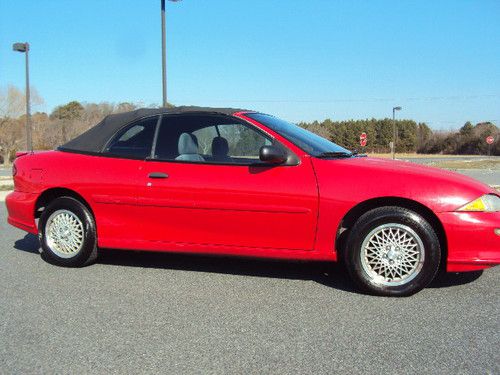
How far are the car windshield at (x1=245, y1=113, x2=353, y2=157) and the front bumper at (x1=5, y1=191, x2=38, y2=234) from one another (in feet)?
8.36

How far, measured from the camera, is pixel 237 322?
11.5ft

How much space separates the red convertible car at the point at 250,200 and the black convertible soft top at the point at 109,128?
0.01 m

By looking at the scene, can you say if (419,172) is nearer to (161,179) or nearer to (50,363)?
(161,179)

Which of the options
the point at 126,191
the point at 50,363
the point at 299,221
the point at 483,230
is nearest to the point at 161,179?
the point at 126,191

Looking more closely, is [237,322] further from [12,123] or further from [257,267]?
[12,123]

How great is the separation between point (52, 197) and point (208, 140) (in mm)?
1857

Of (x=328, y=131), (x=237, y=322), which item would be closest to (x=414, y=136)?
(x=328, y=131)

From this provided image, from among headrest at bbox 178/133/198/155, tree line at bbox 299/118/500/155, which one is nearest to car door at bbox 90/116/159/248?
headrest at bbox 178/133/198/155

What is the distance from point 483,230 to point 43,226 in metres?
4.23

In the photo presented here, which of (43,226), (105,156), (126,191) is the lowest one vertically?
(43,226)

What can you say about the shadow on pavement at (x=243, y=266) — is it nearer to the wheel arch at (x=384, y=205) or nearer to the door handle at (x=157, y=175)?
the wheel arch at (x=384, y=205)

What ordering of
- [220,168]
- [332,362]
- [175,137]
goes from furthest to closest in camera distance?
[175,137] → [220,168] → [332,362]

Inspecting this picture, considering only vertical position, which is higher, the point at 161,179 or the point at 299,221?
the point at 161,179

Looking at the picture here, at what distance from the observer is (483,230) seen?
388cm
